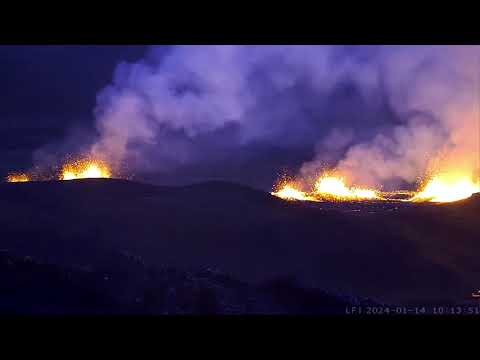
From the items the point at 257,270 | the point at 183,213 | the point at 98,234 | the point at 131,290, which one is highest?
the point at 183,213

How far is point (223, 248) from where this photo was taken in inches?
303

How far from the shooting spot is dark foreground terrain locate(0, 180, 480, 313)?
598cm

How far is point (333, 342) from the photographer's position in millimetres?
3363

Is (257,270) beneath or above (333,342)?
above

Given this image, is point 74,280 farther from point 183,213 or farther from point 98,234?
point 183,213

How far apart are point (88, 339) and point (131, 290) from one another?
2522 mm

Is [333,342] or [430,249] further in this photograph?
[430,249]

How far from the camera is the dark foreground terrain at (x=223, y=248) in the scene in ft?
19.6

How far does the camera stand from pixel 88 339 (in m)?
3.32
